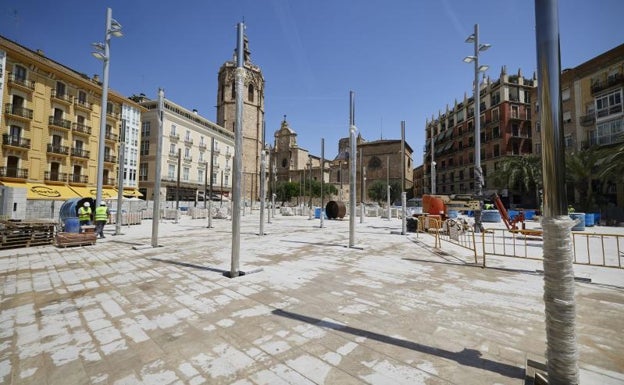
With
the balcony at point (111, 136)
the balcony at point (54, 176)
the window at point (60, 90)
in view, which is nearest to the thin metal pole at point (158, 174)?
the balcony at point (54, 176)

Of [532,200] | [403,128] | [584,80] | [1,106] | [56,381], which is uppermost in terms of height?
[584,80]

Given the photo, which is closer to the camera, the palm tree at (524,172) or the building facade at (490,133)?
the palm tree at (524,172)

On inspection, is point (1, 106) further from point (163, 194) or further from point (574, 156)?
point (574, 156)

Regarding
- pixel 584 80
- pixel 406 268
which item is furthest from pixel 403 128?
pixel 584 80

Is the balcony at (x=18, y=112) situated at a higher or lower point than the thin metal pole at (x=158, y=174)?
higher

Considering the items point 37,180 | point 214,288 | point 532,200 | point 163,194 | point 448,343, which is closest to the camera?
point 448,343

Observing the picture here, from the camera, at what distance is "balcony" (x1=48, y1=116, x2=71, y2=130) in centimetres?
2880

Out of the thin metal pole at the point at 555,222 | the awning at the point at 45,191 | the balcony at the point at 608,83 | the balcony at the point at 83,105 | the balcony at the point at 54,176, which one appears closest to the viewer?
the thin metal pole at the point at 555,222

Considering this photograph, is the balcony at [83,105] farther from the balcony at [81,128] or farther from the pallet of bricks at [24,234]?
the pallet of bricks at [24,234]

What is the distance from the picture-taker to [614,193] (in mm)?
27719

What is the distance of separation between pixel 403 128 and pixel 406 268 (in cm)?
872

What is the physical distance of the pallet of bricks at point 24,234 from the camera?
916 cm

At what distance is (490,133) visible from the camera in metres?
49.2

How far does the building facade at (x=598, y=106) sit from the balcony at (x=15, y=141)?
5111 centimetres
